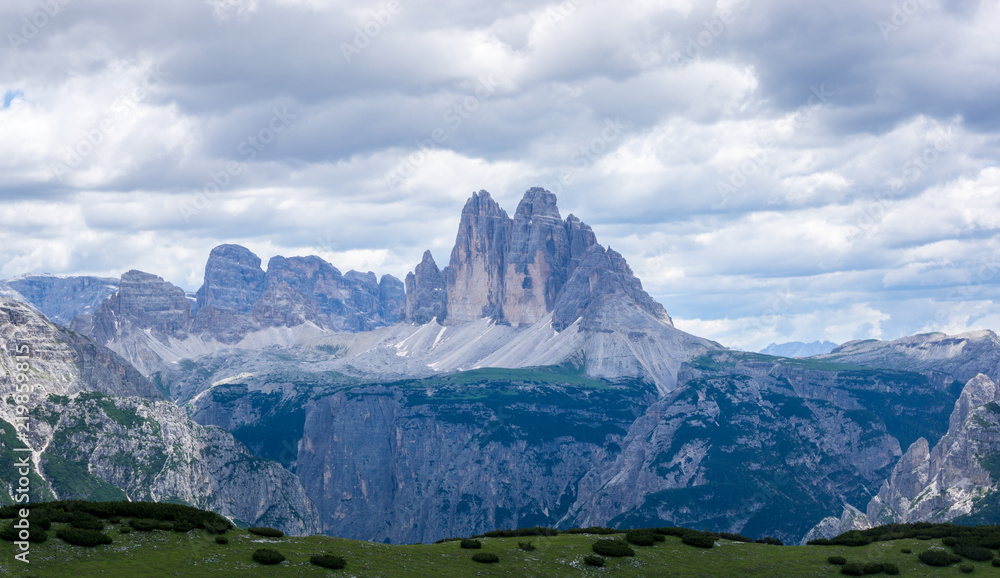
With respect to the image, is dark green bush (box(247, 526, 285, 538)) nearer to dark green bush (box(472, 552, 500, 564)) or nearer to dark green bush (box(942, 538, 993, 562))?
dark green bush (box(472, 552, 500, 564))

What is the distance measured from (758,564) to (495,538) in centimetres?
2783

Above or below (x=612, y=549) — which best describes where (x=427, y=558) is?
below

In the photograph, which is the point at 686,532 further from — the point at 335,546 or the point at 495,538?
the point at 335,546

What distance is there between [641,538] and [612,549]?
5.79 m

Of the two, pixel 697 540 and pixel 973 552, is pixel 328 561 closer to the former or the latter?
pixel 697 540

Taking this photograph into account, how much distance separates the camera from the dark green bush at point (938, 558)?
91875 mm

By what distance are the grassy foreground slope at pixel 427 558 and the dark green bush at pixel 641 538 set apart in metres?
0.97

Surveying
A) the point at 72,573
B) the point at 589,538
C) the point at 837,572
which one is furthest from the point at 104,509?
the point at 837,572

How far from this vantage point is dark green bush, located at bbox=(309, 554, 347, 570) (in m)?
82.9

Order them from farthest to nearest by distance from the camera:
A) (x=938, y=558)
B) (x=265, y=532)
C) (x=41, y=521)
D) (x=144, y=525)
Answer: (x=265, y=532)
(x=938, y=558)
(x=144, y=525)
(x=41, y=521)

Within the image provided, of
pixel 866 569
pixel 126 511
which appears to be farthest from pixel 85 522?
pixel 866 569

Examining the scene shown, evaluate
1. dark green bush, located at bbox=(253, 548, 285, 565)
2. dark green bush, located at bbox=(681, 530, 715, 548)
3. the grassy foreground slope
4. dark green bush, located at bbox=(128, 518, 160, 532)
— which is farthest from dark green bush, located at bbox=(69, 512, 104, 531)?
dark green bush, located at bbox=(681, 530, 715, 548)

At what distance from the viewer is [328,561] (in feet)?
273

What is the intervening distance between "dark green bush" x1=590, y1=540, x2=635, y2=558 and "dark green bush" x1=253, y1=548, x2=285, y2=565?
2963 centimetres
